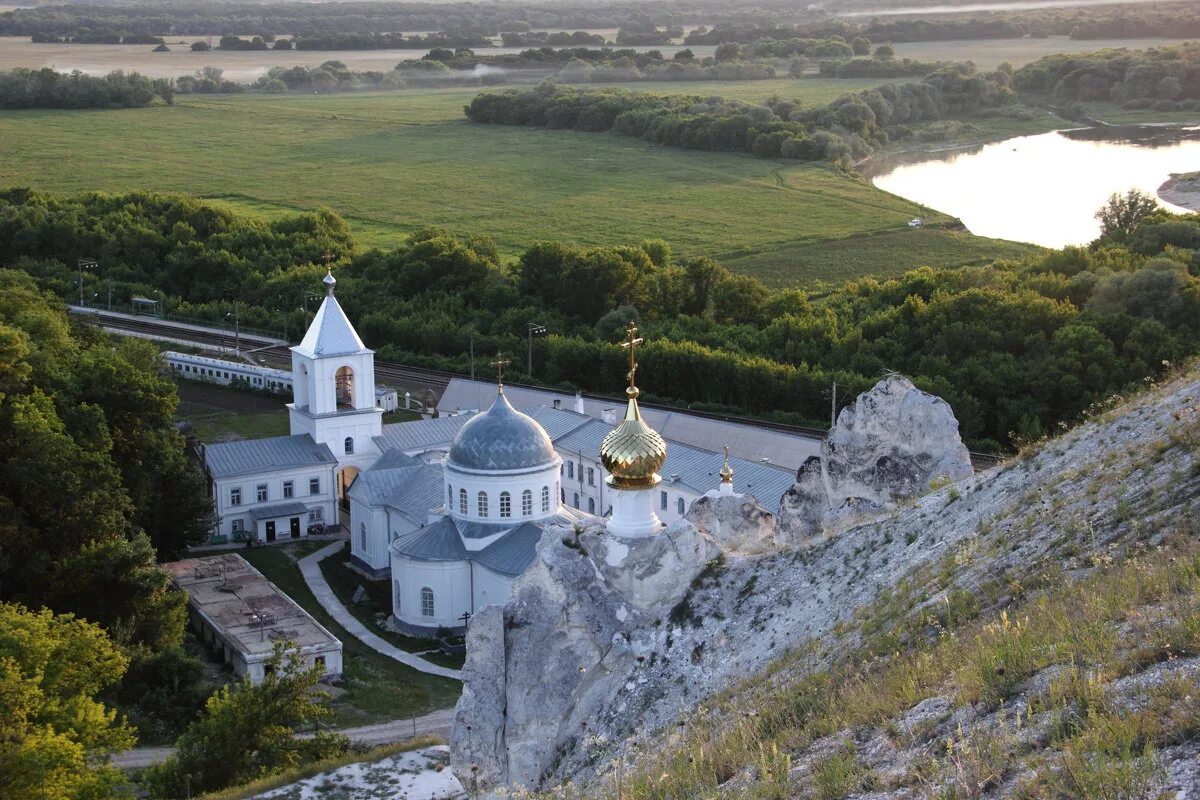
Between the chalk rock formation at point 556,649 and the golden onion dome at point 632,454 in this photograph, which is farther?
the golden onion dome at point 632,454

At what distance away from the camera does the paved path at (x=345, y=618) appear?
29.2 m

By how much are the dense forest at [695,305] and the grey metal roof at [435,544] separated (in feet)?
38.4

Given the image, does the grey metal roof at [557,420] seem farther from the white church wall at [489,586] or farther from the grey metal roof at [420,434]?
the white church wall at [489,586]

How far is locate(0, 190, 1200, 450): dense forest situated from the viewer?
45.9 meters

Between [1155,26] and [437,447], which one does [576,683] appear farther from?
[1155,26]

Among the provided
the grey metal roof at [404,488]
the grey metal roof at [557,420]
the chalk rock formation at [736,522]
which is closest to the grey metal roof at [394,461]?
the grey metal roof at [404,488]

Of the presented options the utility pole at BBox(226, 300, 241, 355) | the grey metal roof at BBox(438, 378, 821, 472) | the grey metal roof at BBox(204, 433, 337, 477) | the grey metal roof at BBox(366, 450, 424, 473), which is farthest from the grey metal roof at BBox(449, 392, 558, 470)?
the utility pole at BBox(226, 300, 241, 355)

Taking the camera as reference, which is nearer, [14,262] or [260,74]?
[14,262]

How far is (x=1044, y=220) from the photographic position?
3061 inches

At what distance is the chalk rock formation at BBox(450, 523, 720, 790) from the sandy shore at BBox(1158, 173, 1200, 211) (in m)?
65.8

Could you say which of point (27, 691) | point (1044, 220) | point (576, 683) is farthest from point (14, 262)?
point (576, 683)

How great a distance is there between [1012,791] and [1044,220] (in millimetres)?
73436

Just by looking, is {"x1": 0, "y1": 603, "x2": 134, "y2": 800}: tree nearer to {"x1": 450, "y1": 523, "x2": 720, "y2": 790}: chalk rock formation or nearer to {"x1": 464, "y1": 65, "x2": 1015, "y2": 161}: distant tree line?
{"x1": 450, "y1": 523, "x2": 720, "y2": 790}: chalk rock formation

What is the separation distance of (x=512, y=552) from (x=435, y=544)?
1734 mm
